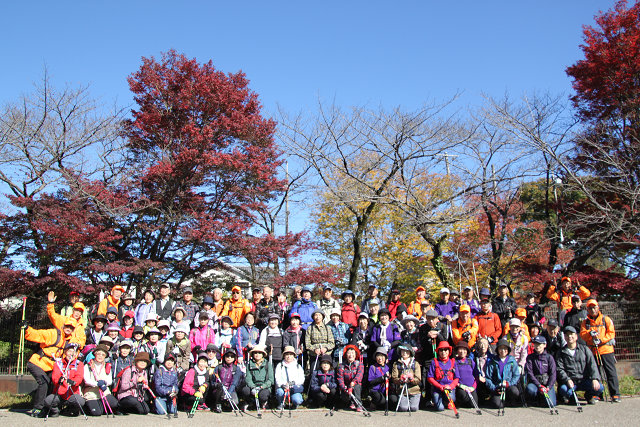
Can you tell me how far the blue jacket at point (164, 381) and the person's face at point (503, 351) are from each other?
4.75 m

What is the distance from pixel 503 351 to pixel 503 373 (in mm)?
314

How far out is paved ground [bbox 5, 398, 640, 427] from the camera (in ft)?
20.3

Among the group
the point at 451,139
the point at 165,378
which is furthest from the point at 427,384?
the point at 451,139

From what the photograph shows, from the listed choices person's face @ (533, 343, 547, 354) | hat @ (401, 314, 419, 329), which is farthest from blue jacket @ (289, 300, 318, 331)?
person's face @ (533, 343, 547, 354)

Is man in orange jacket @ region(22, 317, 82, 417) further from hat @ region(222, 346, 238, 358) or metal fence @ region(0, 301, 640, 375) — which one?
metal fence @ region(0, 301, 640, 375)

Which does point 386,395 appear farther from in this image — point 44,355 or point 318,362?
point 44,355

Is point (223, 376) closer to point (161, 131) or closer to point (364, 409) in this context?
point (364, 409)

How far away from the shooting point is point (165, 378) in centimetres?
691

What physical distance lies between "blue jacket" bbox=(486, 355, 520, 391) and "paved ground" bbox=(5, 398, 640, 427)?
15.7 inches

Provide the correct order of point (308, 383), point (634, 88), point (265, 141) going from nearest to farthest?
1. point (308, 383)
2. point (634, 88)
3. point (265, 141)

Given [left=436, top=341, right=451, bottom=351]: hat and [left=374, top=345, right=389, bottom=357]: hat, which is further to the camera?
[left=374, top=345, right=389, bottom=357]: hat

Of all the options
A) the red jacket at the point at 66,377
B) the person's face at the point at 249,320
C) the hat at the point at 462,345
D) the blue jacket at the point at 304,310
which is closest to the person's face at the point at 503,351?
the hat at the point at 462,345

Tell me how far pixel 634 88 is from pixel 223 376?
1099 cm

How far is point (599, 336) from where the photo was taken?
7.83 metres
